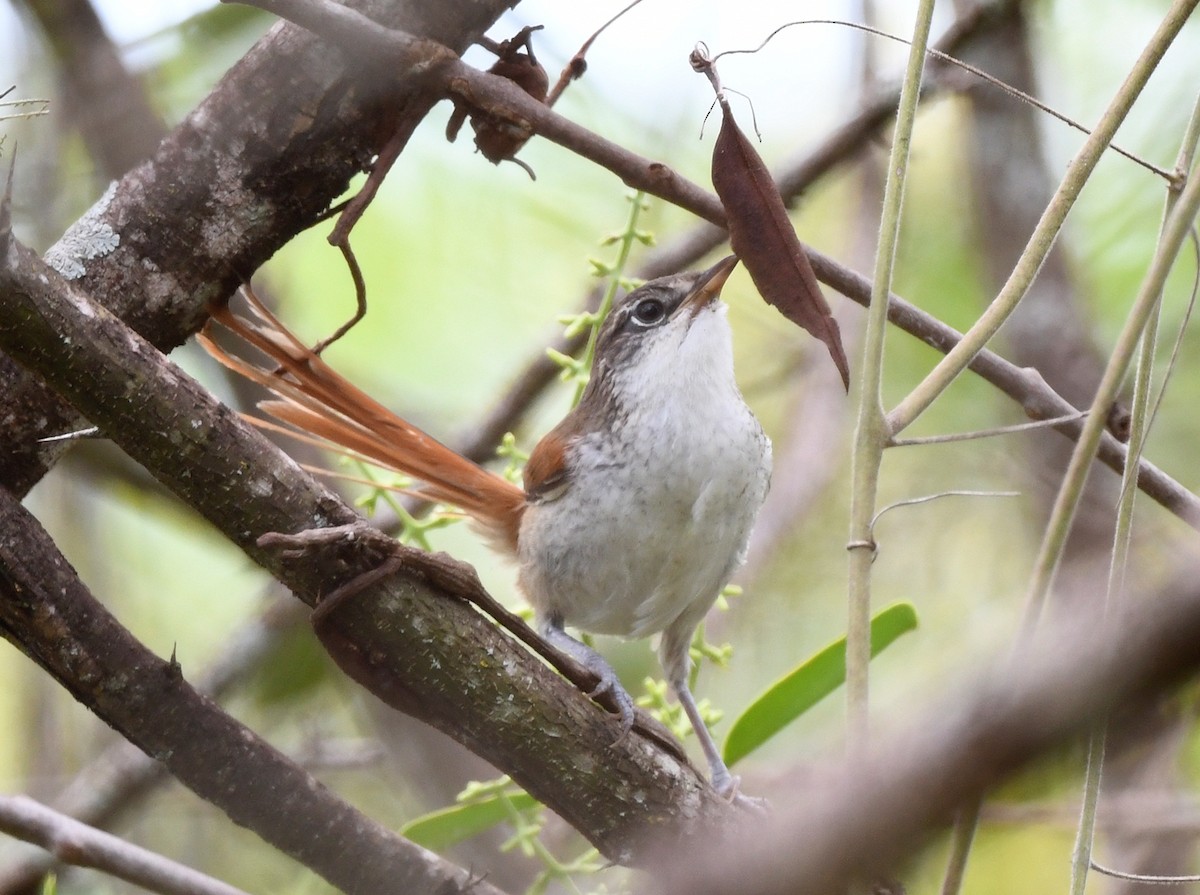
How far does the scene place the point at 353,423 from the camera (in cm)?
236

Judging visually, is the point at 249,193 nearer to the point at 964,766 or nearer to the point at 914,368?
the point at 964,766

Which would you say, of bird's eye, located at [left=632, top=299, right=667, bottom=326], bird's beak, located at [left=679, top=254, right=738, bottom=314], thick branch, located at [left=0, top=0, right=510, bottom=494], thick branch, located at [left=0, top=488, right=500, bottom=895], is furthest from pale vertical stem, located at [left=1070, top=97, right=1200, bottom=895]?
bird's eye, located at [left=632, top=299, right=667, bottom=326]

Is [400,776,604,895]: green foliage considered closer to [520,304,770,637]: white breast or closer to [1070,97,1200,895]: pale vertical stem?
[520,304,770,637]: white breast

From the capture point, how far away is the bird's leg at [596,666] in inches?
73.1

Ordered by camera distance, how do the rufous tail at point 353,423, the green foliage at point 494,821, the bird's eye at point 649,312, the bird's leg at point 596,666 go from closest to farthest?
the bird's leg at point 596,666 < the rufous tail at point 353,423 < the green foliage at point 494,821 < the bird's eye at point 649,312

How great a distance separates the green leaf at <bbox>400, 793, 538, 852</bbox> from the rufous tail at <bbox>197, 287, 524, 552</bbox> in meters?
0.69

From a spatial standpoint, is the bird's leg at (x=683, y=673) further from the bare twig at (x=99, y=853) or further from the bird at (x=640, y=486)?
the bare twig at (x=99, y=853)

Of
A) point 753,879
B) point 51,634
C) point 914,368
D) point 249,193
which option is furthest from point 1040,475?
point 753,879

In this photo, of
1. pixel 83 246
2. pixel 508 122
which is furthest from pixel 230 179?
pixel 508 122

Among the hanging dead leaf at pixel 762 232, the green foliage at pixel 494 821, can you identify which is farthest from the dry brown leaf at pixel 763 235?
the green foliage at pixel 494 821

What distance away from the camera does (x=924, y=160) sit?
4633 mm

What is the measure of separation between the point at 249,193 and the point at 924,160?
3.41 meters

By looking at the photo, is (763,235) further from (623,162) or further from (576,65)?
(576,65)

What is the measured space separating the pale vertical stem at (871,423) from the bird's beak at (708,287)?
113 centimetres
